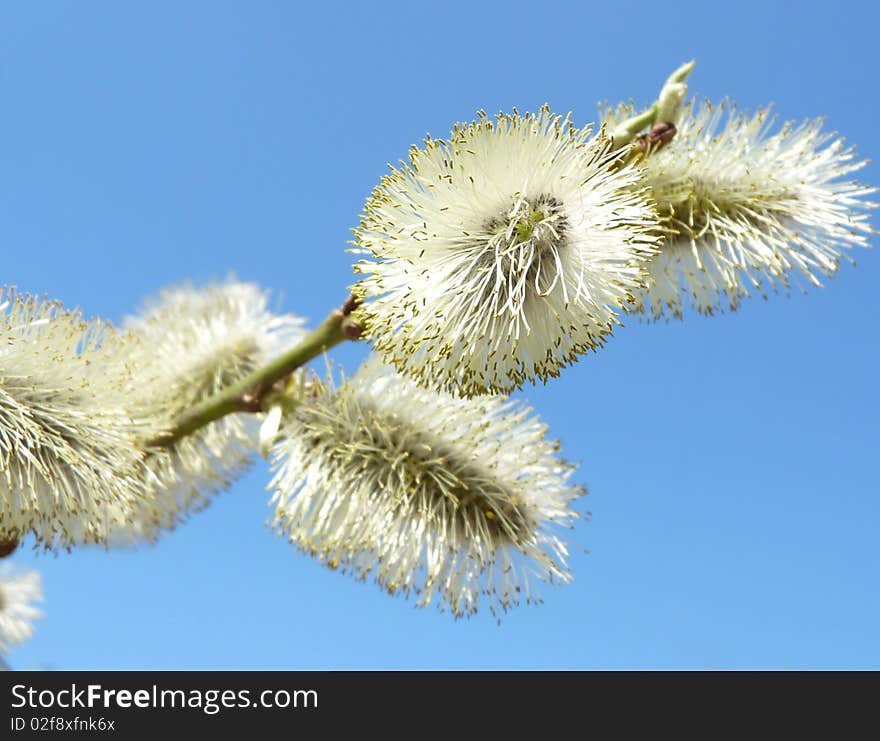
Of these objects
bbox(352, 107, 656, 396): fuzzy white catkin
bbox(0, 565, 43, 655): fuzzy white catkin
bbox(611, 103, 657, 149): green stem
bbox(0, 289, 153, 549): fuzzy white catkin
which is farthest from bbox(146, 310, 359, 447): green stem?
bbox(0, 565, 43, 655): fuzzy white catkin

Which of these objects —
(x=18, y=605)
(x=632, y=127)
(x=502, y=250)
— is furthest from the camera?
(x=18, y=605)

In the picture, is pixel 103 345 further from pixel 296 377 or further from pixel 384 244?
pixel 384 244

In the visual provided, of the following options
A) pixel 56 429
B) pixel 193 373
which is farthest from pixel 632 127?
pixel 193 373

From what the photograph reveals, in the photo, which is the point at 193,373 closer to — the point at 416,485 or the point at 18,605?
the point at 416,485

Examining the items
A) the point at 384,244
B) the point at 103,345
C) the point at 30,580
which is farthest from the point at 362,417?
the point at 30,580

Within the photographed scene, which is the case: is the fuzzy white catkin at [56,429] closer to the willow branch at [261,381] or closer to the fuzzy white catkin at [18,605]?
the willow branch at [261,381]

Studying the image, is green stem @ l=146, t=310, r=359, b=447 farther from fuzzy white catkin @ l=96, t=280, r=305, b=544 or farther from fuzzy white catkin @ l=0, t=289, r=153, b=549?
fuzzy white catkin @ l=0, t=289, r=153, b=549

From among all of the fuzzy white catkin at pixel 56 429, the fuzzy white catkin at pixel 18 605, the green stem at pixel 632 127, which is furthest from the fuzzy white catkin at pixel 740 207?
the fuzzy white catkin at pixel 18 605
